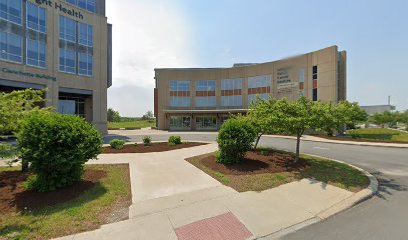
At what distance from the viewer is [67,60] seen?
2572cm

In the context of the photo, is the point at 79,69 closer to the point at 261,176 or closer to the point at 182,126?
the point at 182,126

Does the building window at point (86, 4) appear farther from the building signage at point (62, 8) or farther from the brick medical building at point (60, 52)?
the building signage at point (62, 8)

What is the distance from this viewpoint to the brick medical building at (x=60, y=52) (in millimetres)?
21578

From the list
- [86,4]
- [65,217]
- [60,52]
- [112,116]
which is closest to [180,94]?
[86,4]

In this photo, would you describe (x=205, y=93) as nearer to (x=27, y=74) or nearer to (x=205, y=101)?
(x=205, y=101)

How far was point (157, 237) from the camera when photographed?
3.94m

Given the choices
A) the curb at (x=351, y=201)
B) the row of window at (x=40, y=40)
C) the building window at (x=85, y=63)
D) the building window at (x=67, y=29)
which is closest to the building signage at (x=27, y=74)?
the row of window at (x=40, y=40)

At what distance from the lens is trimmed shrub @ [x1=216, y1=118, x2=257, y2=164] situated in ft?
30.8

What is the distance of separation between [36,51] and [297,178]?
97.1ft

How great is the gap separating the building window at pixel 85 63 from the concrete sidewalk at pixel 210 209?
82.3 feet

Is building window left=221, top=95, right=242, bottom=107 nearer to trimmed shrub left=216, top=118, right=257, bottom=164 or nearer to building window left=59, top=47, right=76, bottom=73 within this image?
building window left=59, top=47, right=76, bottom=73

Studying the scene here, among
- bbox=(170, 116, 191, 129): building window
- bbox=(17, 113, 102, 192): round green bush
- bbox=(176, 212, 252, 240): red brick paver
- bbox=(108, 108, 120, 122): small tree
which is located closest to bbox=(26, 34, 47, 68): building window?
bbox=(17, 113, 102, 192): round green bush

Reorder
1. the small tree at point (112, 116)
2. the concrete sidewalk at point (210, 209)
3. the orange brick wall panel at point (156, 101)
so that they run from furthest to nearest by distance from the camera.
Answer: the small tree at point (112, 116) < the orange brick wall panel at point (156, 101) < the concrete sidewalk at point (210, 209)

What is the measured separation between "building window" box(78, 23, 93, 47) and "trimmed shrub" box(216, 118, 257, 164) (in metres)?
26.8
